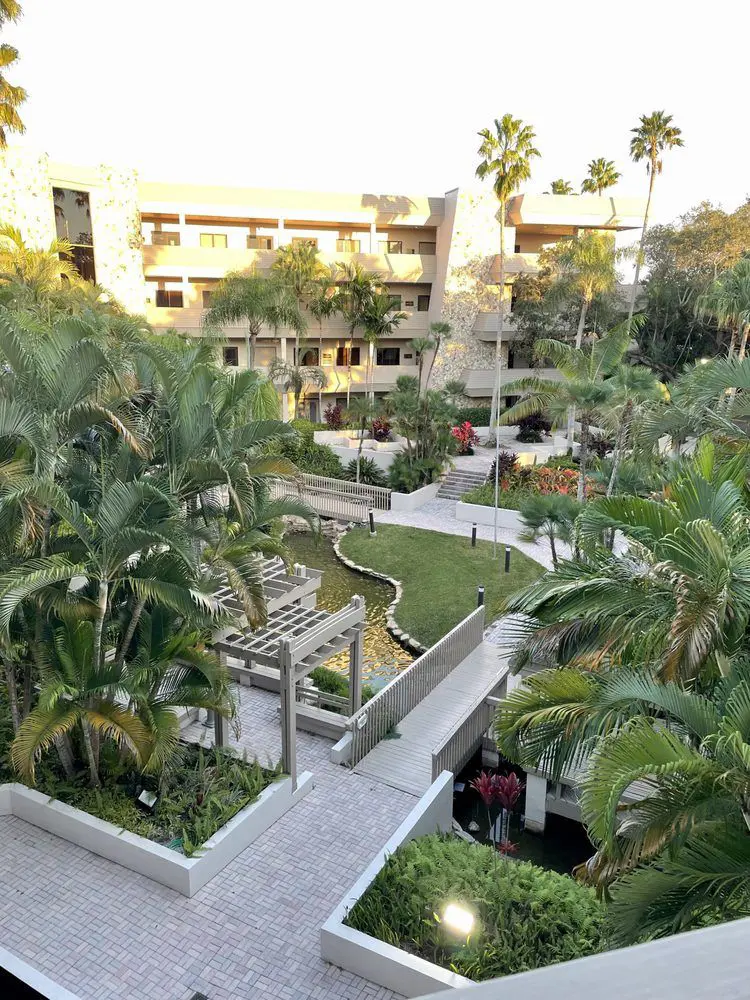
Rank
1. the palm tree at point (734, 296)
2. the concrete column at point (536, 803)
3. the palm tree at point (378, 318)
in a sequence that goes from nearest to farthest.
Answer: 1. the concrete column at point (536, 803)
2. the palm tree at point (734, 296)
3. the palm tree at point (378, 318)

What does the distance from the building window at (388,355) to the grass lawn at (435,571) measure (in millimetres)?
18418

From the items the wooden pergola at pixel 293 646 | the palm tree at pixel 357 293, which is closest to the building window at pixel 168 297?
the palm tree at pixel 357 293

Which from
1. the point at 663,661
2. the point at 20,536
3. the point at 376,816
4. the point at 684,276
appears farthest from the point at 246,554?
the point at 684,276

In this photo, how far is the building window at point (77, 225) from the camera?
31797mm

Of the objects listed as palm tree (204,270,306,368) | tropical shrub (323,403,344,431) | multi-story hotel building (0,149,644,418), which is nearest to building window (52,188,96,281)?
multi-story hotel building (0,149,644,418)

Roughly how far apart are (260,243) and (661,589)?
35180mm

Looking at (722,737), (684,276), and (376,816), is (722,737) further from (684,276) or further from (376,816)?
(684,276)

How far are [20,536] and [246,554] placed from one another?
9.75 feet

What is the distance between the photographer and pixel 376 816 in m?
9.68

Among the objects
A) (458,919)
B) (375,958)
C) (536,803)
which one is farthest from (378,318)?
(375,958)

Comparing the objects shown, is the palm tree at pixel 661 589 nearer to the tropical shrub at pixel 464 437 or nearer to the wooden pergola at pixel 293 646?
the wooden pergola at pixel 293 646

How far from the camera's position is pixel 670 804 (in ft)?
14.4

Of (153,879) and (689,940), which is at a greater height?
(689,940)

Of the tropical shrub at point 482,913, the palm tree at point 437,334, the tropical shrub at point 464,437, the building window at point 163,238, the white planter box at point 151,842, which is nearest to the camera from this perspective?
the tropical shrub at point 482,913
